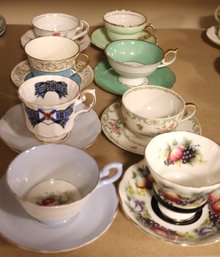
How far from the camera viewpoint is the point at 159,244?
1.77 feet

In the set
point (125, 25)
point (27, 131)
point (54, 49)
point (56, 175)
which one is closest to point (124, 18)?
point (125, 25)

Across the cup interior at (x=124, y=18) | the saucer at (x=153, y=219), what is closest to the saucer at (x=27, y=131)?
the saucer at (x=153, y=219)

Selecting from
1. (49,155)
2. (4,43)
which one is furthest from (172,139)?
(4,43)

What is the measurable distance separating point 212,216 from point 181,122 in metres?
0.22

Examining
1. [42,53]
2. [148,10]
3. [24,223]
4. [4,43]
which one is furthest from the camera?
[148,10]

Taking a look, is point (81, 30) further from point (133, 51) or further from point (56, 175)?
point (56, 175)

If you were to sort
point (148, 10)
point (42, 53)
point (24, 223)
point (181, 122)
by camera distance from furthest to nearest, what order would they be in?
1. point (148, 10)
2. point (42, 53)
3. point (181, 122)
4. point (24, 223)

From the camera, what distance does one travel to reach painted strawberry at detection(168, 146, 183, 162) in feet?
2.03

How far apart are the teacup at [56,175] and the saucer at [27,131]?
94 millimetres

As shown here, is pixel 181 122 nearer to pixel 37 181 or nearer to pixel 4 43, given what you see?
pixel 37 181

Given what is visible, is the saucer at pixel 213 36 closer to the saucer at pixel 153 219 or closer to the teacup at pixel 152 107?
the teacup at pixel 152 107

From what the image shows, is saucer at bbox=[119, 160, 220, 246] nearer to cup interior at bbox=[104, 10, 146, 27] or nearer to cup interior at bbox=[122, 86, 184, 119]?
cup interior at bbox=[122, 86, 184, 119]

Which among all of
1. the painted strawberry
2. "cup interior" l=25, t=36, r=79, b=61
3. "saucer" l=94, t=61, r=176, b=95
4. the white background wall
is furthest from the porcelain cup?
the white background wall

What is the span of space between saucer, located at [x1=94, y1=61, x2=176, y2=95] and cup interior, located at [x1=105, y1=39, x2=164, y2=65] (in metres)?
0.03
